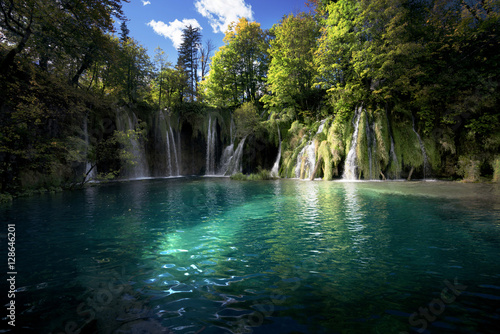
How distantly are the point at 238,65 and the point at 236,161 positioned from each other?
53.0 ft

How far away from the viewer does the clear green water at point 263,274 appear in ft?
7.12

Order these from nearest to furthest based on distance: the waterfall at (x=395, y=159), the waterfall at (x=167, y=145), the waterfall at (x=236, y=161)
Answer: the waterfall at (x=395, y=159) < the waterfall at (x=236, y=161) < the waterfall at (x=167, y=145)

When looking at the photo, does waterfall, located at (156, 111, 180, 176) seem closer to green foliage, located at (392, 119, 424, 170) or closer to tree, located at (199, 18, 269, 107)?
tree, located at (199, 18, 269, 107)

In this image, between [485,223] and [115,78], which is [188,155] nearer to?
[115,78]

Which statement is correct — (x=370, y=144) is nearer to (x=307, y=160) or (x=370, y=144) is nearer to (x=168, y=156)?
(x=307, y=160)

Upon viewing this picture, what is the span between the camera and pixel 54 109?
12.6 m

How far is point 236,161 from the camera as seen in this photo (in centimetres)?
2509

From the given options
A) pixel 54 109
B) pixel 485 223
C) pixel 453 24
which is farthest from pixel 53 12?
pixel 453 24

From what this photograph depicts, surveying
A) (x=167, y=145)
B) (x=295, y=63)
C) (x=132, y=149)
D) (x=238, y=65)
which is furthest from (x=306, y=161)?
(x=238, y=65)

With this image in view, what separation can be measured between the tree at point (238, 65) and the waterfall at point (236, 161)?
971cm

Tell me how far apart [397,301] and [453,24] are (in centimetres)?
2434

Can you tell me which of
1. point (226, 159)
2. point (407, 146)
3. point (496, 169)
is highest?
point (407, 146)

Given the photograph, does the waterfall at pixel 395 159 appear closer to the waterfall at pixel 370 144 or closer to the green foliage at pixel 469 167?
the waterfall at pixel 370 144

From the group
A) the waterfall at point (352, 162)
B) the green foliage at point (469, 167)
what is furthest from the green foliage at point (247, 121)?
the green foliage at point (469, 167)
